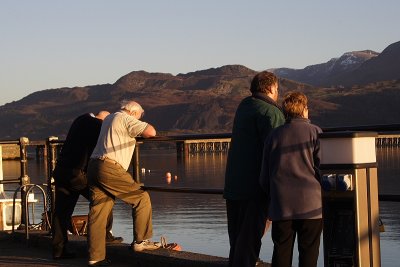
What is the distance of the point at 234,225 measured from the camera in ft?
20.9

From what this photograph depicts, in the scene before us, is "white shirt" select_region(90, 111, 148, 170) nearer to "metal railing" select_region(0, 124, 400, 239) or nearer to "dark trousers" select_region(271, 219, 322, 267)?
"metal railing" select_region(0, 124, 400, 239)

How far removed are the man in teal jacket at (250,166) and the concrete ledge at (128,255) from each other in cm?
84

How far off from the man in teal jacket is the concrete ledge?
0.84 metres

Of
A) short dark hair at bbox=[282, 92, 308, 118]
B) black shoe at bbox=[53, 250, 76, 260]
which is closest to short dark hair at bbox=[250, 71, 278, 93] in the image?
short dark hair at bbox=[282, 92, 308, 118]

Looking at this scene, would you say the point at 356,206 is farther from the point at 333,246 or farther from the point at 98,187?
the point at 98,187

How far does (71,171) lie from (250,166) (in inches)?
117

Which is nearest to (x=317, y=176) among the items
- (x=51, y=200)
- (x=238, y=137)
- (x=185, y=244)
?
(x=238, y=137)

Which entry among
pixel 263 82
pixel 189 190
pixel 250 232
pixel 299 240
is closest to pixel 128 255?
pixel 189 190

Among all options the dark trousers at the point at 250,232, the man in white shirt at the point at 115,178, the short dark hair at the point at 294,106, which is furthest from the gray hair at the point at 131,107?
the short dark hair at the point at 294,106

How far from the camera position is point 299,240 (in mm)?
5719

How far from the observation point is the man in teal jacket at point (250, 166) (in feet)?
20.1

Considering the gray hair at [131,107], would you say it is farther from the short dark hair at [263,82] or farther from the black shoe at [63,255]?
the short dark hair at [263,82]

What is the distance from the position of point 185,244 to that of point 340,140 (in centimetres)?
2059

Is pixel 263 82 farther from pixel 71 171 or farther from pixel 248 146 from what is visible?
pixel 71 171
